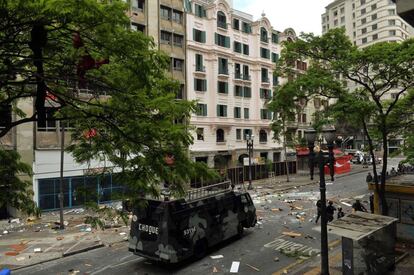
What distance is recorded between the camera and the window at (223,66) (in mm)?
45184

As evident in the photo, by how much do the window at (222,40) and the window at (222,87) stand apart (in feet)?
15.2

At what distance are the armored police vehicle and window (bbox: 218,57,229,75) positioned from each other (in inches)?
1208

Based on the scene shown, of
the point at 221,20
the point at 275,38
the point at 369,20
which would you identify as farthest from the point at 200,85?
the point at 369,20

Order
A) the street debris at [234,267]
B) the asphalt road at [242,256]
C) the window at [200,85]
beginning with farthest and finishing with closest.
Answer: the window at [200,85] < the asphalt road at [242,256] < the street debris at [234,267]

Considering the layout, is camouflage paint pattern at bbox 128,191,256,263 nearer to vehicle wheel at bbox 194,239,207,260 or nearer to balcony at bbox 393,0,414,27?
vehicle wheel at bbox 194,239,207,260

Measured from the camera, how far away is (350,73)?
16.7 meters

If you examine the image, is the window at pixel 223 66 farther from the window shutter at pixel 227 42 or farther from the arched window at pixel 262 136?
the arched window at pixel 262 136

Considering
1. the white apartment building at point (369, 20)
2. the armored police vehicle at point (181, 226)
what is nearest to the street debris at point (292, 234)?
the armored police vehicle at point (181, 226)

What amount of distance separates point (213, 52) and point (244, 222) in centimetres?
2943

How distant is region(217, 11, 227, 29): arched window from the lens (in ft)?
149

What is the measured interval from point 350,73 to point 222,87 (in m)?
29.5

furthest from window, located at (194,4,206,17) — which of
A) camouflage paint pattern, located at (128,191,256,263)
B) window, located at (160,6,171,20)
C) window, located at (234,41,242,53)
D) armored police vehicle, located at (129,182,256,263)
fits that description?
camouflage paint pattern, located at (128,191,256,263)

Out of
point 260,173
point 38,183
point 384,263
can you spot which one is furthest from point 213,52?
point 384,263

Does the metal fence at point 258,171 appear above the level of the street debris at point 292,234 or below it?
above
